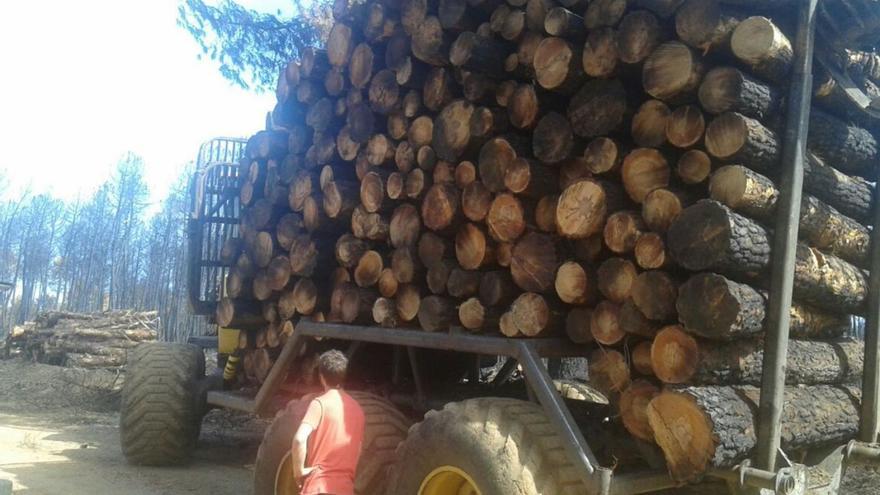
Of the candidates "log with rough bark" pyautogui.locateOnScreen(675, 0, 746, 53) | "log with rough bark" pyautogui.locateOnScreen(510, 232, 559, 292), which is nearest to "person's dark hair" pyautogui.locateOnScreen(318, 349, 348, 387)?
"log with rough bark" pyautogui.locateOnScreen(510, 232, 559, 292)

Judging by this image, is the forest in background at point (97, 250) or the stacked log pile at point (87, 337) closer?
the stacked log pile at point (87, 337)

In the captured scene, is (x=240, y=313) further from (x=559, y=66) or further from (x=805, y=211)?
(x=805, y=211)

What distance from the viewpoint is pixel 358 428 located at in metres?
4.24

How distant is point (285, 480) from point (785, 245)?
316cm

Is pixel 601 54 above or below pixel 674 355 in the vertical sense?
above

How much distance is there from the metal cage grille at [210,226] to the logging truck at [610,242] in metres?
2.32

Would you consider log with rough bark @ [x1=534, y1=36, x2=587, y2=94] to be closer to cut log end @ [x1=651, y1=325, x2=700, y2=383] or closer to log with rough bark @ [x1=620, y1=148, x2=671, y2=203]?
log with rough bark @ [x1=620, y1=148, x2=671, y2=203]

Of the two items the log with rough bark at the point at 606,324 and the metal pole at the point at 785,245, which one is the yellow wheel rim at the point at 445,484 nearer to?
the log with rough bark at the point at 606,324

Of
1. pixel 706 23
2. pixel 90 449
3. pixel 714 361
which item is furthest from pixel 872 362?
pixel 90 449

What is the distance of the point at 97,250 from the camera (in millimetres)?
38812

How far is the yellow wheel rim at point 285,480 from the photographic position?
4.92m

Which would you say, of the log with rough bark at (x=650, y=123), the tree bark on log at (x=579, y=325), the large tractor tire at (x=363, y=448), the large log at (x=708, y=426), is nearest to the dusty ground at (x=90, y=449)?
the large tractor tire at (x=363, y=448)

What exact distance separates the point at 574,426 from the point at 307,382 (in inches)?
113

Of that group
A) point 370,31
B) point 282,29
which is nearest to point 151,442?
point 370,31
